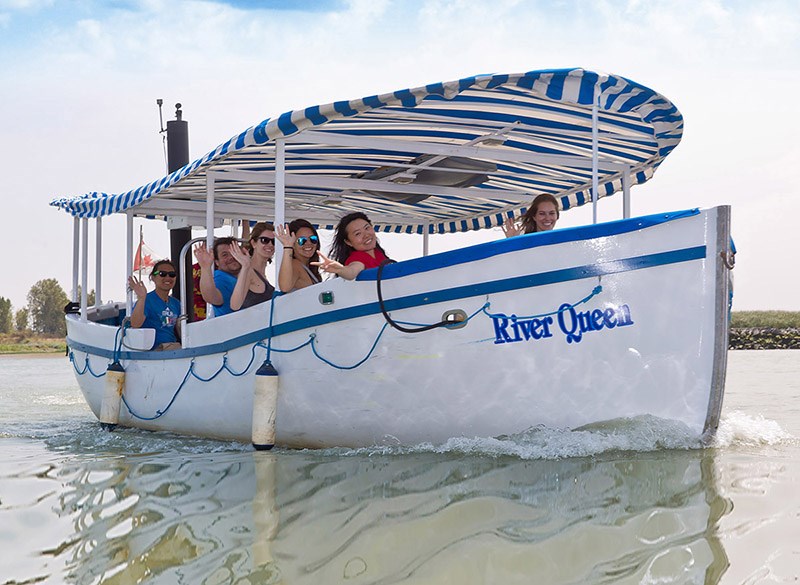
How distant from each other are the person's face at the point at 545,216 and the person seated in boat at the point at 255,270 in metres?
2.09

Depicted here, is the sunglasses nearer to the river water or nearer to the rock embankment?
the river water

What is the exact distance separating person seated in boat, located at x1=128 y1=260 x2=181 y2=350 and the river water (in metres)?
1.97

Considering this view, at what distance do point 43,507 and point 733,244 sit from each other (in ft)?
13.4

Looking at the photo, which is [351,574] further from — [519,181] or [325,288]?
[519,181]

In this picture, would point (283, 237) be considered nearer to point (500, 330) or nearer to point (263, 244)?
point (263, 244)

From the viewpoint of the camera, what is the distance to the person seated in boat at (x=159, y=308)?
8.49 m

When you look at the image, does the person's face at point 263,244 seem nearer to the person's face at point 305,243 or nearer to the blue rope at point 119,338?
the person's face at point 305,243

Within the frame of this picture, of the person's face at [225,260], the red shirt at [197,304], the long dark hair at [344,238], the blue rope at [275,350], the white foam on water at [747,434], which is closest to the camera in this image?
the blue rope at [275,350]

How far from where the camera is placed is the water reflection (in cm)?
337

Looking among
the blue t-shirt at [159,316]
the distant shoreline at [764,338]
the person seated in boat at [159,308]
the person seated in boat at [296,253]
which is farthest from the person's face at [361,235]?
the distant shoreline at [764,338]

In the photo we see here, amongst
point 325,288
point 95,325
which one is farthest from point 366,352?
point 95,325

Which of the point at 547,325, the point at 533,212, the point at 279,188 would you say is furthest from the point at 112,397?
the point at 547,325

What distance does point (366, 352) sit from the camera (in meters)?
5.80

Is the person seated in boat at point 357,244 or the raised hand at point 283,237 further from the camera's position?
the raised hand at point 283,237
